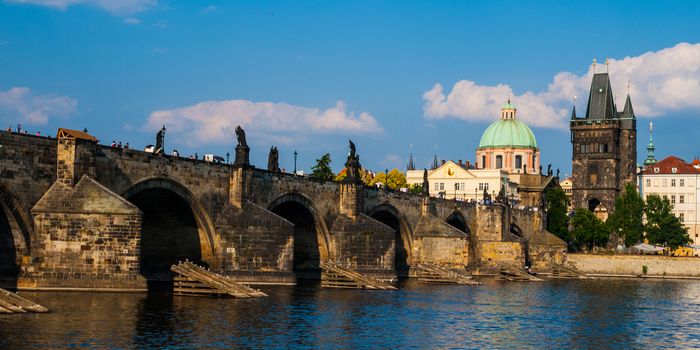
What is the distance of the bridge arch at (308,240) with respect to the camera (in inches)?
3083

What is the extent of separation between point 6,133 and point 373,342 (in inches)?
812

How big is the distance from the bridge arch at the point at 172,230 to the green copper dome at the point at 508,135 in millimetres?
118231

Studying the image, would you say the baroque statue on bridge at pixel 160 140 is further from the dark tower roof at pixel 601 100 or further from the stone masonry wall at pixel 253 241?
the dark tower roof at pixel 601 100

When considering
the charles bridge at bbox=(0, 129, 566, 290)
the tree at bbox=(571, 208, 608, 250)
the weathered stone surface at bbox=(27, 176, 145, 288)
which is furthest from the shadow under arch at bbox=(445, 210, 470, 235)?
the weathered stone surface at bbox=(27, 176, 145, 288)

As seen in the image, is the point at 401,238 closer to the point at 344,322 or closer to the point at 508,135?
the point at 344,322

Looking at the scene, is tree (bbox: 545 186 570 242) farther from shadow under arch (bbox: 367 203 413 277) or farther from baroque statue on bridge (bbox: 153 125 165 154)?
baroque statue on bridge (bbox: 153 125 165 154)

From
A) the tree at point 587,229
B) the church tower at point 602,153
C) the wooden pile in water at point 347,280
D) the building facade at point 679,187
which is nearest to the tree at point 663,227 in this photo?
the tree at point 587,229

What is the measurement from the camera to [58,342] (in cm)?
3653

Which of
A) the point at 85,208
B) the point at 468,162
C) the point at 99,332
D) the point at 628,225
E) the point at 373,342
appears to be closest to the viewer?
the point at 99,332

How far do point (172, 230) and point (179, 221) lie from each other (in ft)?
2.42

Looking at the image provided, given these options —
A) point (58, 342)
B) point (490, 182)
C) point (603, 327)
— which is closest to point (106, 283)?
point (58, 342)

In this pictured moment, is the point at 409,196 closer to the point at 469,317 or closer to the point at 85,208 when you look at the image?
the point at 469,317

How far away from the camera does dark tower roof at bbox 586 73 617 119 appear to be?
530 ft

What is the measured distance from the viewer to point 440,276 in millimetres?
84375
